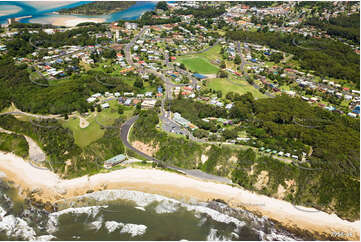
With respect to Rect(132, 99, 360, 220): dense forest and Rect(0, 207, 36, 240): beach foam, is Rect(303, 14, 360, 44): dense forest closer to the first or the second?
Rect(132, 99, 360, 220): dense forest

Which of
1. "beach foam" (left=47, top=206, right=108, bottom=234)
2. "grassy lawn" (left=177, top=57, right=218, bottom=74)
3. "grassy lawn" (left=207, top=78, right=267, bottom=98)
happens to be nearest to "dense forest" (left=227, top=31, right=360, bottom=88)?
"grassy lawn" (left=207, top=78, right=267, bottom=98)

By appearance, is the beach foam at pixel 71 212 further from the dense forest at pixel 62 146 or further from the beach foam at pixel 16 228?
the dense forest at pixel 62 146

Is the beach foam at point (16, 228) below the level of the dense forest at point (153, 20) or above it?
below

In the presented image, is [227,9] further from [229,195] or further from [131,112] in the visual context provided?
[229,195]

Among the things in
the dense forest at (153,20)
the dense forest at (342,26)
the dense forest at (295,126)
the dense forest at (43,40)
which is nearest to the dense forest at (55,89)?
the dense forest at (43,40)

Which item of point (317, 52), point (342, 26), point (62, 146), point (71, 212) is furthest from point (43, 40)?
point (342, 26)

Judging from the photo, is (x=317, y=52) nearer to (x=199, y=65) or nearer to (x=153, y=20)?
(x=199, y=65)

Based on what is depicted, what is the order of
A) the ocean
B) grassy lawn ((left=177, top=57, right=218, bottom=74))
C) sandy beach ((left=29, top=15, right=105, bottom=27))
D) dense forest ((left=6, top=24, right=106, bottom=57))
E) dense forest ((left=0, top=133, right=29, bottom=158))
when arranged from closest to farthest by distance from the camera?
1. the ocean
2. dense forest ((left=0, top=133, right=29, bottom=158))
3. grassy lawn ((left=177, top=57, right=218, bottom=74))
4. dense forest ((left=6, top=24, right=106, bottom=57))
5. sandy beach ((left=29, top=15, right=105, bottom=27))
